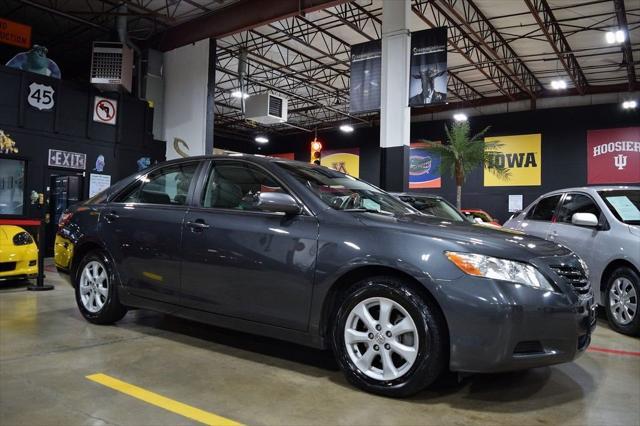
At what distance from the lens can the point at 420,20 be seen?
13977 millimetres

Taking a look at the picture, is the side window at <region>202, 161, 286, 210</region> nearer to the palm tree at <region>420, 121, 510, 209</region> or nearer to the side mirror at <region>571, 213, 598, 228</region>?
the side mirror at <region>571, 213, 598, 228</region>

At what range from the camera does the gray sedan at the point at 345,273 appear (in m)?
2.50

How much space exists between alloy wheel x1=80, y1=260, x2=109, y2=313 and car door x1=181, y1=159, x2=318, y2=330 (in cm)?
103

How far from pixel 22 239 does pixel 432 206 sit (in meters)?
5.21

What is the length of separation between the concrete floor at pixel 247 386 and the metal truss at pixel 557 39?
11.1m

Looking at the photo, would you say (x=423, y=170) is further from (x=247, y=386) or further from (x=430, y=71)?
(x=247, y=386)

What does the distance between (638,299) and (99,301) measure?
463 cm

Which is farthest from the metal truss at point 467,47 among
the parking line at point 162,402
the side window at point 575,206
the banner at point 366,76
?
the parking line at point 162,402

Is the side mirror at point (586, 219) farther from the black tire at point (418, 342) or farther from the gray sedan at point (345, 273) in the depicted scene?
the black tire at point (418, 342)

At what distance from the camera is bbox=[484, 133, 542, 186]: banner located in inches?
775

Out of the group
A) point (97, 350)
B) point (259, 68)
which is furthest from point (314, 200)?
point (259, 68)

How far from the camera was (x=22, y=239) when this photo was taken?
6.27 metres

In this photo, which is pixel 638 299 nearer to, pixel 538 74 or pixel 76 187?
pixel 76 187

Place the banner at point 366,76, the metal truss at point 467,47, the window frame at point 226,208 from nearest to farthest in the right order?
1. the window frame at point 226,208
2. the banner at point 366,76
3. the metal truss at point 467,47
